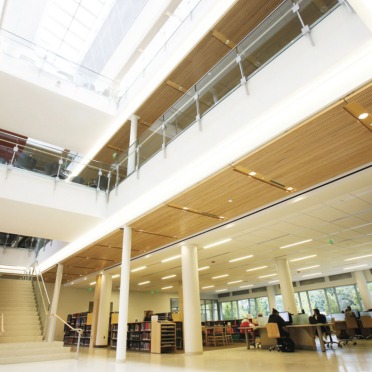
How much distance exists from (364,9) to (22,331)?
38.7 ft

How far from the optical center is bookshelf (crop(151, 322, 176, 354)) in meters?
9.63

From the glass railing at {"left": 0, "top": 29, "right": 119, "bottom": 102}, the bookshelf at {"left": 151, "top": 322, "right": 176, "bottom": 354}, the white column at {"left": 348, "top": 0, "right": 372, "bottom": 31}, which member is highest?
the glass railing at {"left": 0, "top": 29, "right": 119, "bottom": 102}

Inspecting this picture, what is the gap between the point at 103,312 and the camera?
43.4ft

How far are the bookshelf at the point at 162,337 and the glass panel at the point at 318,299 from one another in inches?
498

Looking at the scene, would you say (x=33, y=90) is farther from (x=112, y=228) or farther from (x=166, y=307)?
(x=166, y=307)

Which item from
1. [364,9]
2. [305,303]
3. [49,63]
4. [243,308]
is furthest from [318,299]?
[49,63]

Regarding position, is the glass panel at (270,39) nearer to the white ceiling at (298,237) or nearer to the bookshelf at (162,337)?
the white ceiling at (298,237)

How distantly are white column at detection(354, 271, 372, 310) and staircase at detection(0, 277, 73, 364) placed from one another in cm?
1574

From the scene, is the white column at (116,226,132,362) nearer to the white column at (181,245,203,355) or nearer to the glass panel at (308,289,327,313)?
the white column at (181,245,203,355)

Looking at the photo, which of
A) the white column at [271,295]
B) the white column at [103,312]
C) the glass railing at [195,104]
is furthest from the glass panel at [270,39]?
the white column at [271,295]

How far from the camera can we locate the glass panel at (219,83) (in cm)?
540

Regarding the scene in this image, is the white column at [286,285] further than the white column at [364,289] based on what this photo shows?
No

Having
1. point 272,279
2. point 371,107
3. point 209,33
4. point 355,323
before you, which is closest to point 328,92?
point 371,107

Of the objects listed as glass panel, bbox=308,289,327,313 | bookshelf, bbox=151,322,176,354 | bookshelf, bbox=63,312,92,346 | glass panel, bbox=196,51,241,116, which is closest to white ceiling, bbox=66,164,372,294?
bookshelf, bbox=63,312,92,346
